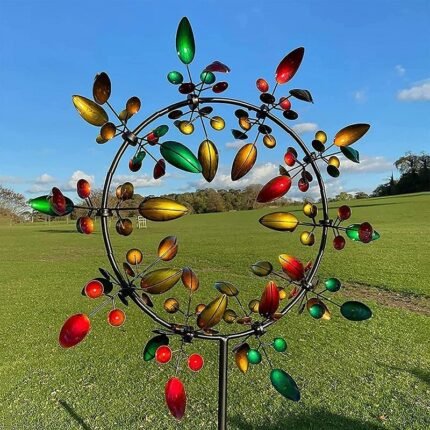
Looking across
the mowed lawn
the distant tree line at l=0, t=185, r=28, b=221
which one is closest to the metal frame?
the mowed lawn

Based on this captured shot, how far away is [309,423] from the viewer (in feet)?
8.75

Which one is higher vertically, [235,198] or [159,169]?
[159,169]

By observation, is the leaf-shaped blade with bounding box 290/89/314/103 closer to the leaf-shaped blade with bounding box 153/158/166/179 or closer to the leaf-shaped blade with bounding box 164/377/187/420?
the leaf-shaped blade with bounding box 153/158/166/179

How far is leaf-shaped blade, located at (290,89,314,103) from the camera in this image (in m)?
1.27

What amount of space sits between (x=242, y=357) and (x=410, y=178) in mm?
60321

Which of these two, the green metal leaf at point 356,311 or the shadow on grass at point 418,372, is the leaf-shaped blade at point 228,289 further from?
the shadow on grass at point 418,372

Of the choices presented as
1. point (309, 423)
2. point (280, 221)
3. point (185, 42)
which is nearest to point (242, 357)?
point (280, 221)

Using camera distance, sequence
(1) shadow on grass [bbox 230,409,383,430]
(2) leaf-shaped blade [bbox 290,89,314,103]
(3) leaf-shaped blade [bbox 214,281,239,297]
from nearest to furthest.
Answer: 1. (2) leaf-shaped blade [bbox 290,89,314,103]
2. (3) leaf-shaped blade [bbox 214,281,239,297]
3. (1) shadow on grass [bbox 230,409,383,430]

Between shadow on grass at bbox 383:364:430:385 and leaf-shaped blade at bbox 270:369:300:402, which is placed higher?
leaf-shaped blade at bbox 270:369:300:402

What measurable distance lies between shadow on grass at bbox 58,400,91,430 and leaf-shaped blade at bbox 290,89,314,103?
7.90 ft

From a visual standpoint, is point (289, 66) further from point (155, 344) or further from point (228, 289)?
point (155, 344)

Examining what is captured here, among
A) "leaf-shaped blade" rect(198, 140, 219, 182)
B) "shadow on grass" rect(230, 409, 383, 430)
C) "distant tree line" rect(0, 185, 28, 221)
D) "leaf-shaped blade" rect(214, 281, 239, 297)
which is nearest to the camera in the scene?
"leaf-shaped blade" rect(198, 140, 219, 182)

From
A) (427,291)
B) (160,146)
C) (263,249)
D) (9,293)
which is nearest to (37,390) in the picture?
(160,146)

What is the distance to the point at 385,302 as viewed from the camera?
246 inches
